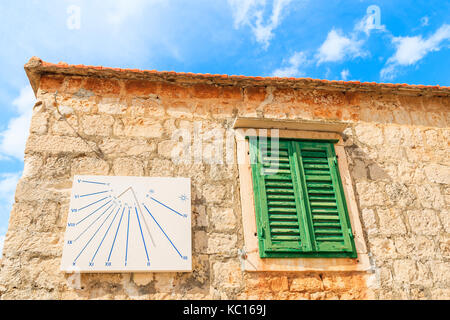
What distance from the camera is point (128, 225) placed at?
363cm

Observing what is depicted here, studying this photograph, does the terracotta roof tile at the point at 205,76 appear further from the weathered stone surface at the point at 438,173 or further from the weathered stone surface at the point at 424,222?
the weathered stone surface at the point at 424,222

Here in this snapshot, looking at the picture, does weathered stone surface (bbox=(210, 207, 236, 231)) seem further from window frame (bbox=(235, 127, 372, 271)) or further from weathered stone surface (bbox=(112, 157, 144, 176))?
weathered stone surface (bbox=(112, 157, 144, 176))

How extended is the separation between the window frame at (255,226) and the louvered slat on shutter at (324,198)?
9cm

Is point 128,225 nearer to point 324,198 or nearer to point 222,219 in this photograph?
point 222,219

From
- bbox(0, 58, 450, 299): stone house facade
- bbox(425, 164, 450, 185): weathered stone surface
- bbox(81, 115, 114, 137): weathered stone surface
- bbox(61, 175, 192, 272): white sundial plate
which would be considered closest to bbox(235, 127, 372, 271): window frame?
bbox(0, 58, 450, 299): stone house facade

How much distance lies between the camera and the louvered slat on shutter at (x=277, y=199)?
3799 millimetres

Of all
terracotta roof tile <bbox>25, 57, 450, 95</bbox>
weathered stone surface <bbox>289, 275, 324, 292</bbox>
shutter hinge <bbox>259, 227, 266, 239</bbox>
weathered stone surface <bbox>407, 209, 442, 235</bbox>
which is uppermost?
terracotta roof tile <bbox>25, 57, 450, 95</bbox>

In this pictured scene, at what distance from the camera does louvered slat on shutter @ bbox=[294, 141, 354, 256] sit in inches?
153

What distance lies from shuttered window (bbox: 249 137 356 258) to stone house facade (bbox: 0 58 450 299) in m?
0.11

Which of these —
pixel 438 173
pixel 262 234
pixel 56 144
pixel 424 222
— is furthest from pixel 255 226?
pixel 438 173

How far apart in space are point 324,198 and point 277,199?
51cm

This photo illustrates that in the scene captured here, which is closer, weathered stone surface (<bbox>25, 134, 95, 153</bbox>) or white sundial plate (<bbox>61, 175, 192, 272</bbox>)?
white sundial plate (<bbox>61, 175, 192, 272</bbox>)

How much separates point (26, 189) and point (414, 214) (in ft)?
13.0
